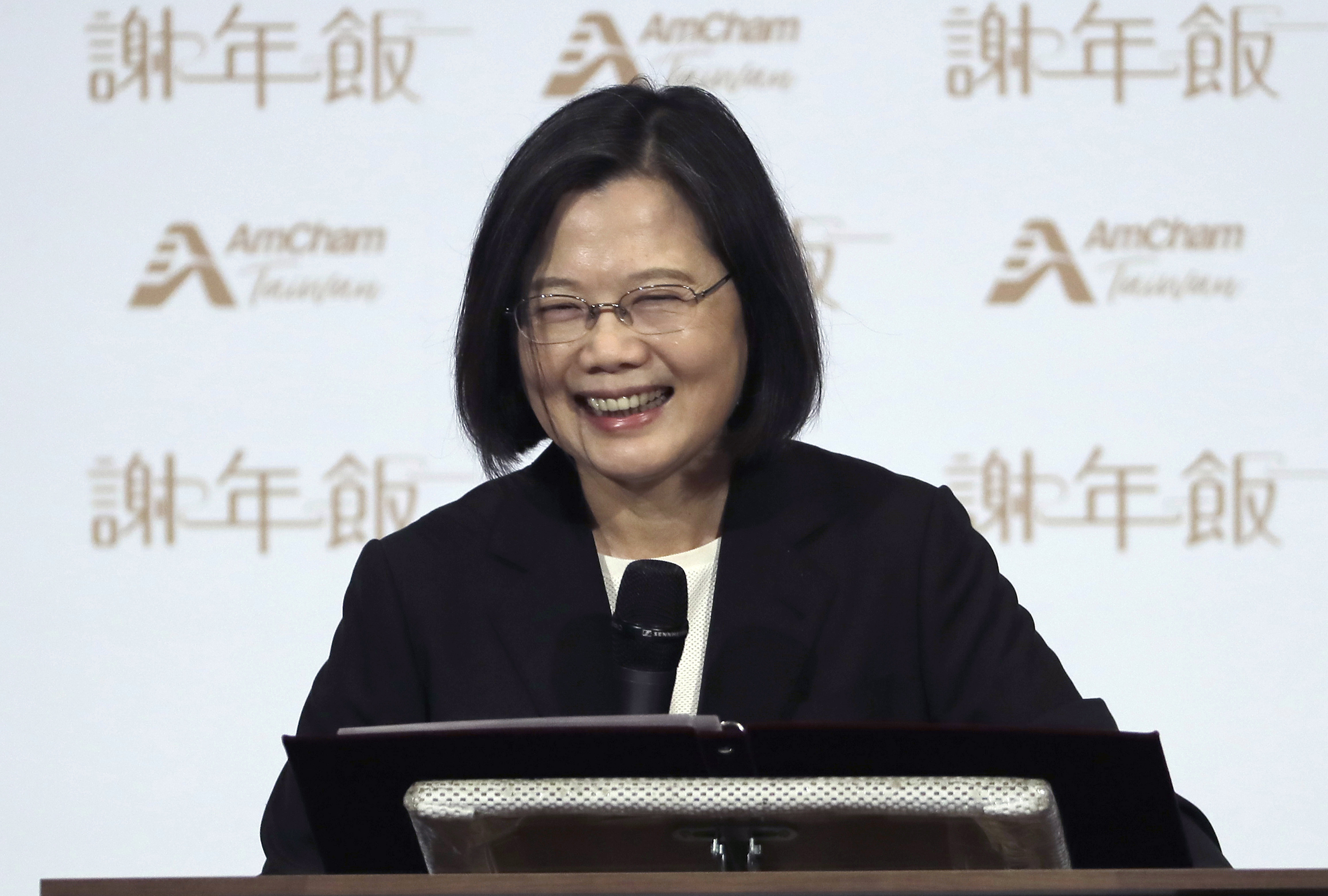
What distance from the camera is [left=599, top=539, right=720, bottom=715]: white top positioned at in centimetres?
164

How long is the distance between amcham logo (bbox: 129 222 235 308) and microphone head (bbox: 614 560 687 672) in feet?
5.96

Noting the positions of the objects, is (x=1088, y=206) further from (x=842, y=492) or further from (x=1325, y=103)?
(x=842, y=492)

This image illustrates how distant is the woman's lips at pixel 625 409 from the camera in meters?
1.62

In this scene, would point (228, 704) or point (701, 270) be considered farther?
point (228, 704)

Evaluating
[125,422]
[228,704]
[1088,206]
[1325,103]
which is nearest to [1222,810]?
[1088,206]

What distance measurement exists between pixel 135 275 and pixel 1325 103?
2360 mm

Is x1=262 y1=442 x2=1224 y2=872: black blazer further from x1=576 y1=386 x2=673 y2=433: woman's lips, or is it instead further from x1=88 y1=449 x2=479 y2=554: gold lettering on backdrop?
x1=88 y1=449 x2=479 y2=554: gold lettering on backdrop

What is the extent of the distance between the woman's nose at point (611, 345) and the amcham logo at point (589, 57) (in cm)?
133

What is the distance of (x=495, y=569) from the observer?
1.74 metres

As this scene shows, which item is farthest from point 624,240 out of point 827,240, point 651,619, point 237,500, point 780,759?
point 237,500

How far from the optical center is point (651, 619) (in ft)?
4.14

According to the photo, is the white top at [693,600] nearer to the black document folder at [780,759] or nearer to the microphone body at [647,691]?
the microphone body at [647,691]

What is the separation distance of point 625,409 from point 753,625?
0.29 meters

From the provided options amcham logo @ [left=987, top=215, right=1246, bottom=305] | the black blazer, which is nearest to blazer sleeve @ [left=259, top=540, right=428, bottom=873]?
the black blazer
